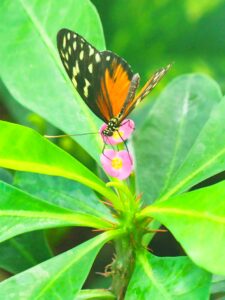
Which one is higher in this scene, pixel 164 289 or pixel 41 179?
pixel 41 179

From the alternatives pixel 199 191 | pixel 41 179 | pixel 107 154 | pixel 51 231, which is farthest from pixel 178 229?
pixel 51 231

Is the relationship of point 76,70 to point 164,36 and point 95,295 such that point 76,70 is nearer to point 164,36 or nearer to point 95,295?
point 95,295

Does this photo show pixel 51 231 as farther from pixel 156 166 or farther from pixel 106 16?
pixel 106 16

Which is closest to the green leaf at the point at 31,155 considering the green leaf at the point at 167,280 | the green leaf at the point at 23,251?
the green leaf at the point at 167,280

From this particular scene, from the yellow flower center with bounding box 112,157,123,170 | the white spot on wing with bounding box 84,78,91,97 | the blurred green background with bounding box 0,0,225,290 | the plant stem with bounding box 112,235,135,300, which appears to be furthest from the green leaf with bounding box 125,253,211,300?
the blurred green background with bounding box 0,0,225,290

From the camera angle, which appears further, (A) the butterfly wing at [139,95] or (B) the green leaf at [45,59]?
(B) the green leaf at [45,59]

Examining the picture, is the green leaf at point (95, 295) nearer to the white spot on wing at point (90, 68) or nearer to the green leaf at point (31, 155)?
the green leaf at point (31, 155)

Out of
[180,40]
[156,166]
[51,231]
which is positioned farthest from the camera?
[180,40]

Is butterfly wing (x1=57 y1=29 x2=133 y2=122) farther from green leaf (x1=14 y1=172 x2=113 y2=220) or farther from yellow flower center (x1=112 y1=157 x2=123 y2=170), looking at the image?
green leaf (x1=14 y1=172 x2=113 y2=220)
